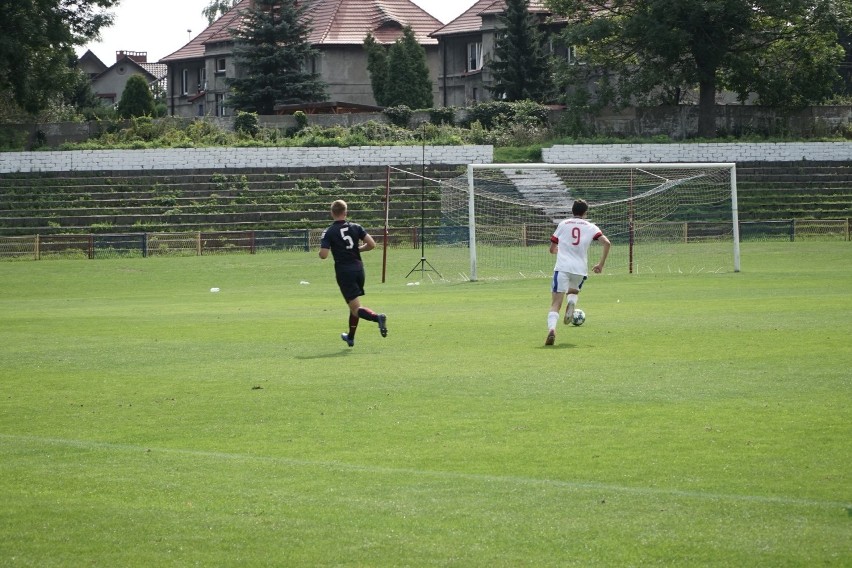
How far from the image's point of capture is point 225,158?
51406 mm

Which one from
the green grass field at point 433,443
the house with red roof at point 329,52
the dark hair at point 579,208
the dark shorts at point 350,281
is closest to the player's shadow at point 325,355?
the green grass field at point 433,443

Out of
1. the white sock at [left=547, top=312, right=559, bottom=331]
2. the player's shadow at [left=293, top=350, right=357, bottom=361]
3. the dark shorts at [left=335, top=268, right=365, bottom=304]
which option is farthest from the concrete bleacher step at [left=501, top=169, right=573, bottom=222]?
the player's shadow at [left=293, top=350, right=357, bottom=361]

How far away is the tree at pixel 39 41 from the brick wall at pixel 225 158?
16.2 ft

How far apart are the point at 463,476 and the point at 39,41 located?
5157cm

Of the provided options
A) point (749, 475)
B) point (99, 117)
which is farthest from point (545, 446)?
point (99, 117)

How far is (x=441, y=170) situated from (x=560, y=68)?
40.1 ft

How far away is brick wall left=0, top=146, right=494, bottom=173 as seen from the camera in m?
51.2

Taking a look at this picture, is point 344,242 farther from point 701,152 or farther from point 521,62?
point 521,62

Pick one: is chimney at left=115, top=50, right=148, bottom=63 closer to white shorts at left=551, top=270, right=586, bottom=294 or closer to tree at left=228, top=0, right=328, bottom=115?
tree at left=228, top=0, right=328, bottom=115

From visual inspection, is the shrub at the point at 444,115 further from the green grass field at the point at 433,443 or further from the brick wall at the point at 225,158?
the green grass field at the point at 433,443

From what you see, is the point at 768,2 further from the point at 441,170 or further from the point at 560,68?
the point at 441,170

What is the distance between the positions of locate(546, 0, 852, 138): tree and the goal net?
37.8 ft

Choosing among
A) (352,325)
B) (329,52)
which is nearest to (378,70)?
(329,52)

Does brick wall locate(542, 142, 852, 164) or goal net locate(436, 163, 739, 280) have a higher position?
brick wall locate(542, 142, 852, 164)
